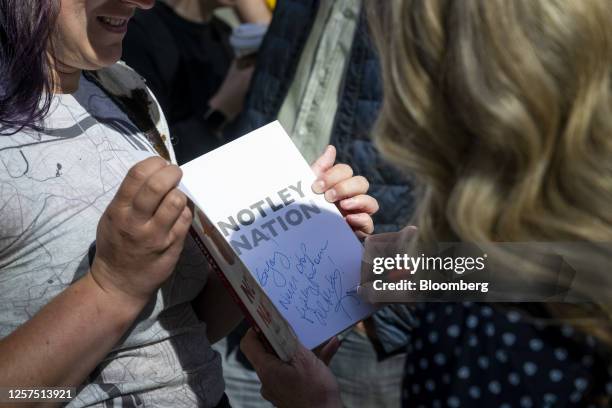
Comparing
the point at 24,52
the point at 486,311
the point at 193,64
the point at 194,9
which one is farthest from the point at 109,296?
the point at 194,9

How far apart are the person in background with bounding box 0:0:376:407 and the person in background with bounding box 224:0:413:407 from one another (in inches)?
24.5

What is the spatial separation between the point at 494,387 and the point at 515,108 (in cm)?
34

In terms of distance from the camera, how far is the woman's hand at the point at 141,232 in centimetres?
106

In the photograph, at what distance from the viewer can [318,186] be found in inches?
53.7

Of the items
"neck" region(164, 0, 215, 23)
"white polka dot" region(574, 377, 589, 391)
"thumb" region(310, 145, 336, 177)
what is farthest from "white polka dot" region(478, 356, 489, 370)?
"neck" region(164, 0, 215, 23)

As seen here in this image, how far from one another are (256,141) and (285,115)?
0.97 metres

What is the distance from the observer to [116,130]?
1345mm

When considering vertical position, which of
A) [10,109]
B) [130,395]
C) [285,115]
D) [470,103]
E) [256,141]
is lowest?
[285,115]

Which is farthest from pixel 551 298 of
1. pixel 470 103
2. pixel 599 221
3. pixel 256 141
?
pixel 256 141

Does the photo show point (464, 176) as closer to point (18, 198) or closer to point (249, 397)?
point (18, 198)

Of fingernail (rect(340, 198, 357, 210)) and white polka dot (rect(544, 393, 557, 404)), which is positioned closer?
white polka dot (rect(544, 393, 557, 404))

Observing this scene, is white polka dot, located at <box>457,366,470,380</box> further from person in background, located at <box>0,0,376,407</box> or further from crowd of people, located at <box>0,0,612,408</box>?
person in background, located at <box>0,0,376,407</box>

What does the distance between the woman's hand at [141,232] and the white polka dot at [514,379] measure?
501 mm

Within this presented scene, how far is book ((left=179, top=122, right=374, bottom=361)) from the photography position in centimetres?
124
